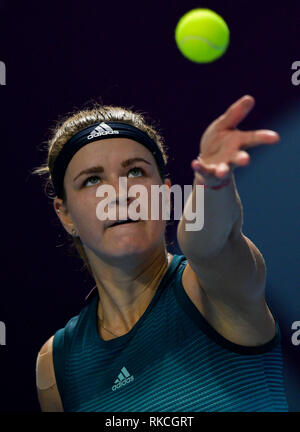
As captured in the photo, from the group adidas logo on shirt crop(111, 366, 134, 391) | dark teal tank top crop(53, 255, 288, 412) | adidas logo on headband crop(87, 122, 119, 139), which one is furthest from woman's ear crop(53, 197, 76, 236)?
adidas logo on shirt crop(111, 366, 134, 391)

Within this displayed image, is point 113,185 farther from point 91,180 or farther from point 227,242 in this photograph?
point 227,242

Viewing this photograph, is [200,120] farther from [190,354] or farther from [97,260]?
[190,354]

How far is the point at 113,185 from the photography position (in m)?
1.56

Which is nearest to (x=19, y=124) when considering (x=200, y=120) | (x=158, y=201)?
(x=200, y=120)

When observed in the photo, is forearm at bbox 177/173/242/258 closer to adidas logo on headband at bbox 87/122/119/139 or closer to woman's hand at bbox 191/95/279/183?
woman's hand at bbox 191/95/279/183

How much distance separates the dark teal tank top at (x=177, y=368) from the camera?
4.51 feet

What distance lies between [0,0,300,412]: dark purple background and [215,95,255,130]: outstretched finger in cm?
129

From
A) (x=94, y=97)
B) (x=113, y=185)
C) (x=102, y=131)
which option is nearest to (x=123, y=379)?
(x=113, y=185)

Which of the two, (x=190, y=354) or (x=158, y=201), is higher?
(x=158, y=201)

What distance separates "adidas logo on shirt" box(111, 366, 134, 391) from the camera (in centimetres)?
149

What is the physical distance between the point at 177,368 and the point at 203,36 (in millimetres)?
869

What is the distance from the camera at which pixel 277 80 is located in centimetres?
236

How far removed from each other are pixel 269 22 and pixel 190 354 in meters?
1.50

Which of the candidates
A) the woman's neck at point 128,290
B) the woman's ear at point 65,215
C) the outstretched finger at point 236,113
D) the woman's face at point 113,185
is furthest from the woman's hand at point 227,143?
the woman's ear at point 65,215
